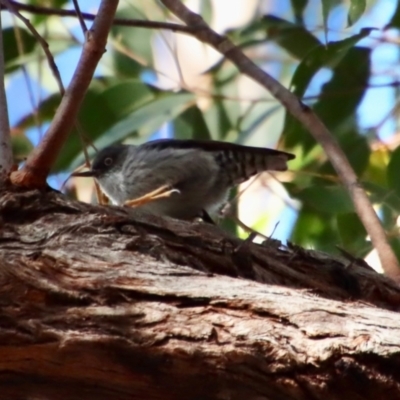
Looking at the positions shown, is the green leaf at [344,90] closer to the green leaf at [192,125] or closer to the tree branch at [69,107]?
the green leaf at [192,125]

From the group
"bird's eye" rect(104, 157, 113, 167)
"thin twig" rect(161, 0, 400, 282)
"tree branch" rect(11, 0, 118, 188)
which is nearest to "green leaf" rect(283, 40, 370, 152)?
"thin twig" rect(161, 0, 400, 282)

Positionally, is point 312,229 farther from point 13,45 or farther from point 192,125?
point 13,45

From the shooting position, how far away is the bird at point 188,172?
11.4ft

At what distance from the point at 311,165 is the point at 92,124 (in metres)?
0.96

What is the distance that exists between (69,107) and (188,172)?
1.57 meters

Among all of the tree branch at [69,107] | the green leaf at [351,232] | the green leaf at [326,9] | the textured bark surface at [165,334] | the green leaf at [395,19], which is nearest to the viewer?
the textured bark surface at [165,334]

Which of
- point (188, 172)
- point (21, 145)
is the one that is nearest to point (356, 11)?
point (188, 172)

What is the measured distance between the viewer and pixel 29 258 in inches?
69.7

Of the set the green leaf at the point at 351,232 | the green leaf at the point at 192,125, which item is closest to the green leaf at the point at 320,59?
the green leaf at the point at 351,232

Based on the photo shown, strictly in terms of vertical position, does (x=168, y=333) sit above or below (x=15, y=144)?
below

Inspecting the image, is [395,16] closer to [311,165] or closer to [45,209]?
[311,165]

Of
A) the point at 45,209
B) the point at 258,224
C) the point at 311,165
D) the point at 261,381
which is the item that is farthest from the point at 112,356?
the point at 258,224

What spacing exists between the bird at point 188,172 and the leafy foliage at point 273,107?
0.12m

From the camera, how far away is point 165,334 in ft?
5.28
